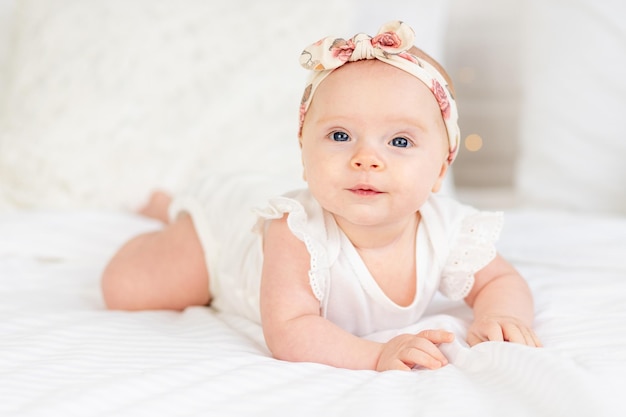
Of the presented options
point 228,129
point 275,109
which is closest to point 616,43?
point 275,109

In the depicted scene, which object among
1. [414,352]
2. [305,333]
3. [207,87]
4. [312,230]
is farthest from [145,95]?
[414,352]

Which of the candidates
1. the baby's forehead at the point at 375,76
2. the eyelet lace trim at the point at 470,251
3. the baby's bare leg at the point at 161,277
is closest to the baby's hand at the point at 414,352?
the eyelet lace trim at the point at 470,251

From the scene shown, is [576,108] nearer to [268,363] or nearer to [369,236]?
[369,236]

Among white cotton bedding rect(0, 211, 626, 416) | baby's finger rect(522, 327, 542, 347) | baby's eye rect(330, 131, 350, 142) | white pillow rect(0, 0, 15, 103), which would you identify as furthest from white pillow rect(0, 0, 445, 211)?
baby's finger rect(522, 327, 542, 347)

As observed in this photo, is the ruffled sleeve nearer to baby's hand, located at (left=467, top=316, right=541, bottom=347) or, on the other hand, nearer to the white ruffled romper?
the white ruffled romper

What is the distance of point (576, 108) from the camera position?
2035 mm

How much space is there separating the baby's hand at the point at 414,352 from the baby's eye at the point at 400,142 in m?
0.26

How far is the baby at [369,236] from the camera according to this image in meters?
1.05

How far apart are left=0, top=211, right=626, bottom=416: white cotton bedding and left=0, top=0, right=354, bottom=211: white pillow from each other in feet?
1.50

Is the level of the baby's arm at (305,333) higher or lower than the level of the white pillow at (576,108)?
lower

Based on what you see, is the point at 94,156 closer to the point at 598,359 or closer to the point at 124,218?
the point at 124,218

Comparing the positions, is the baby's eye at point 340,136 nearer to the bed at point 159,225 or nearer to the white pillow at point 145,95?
the bed at point 159,225

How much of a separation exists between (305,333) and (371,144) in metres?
0.27

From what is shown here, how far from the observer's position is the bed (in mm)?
874
